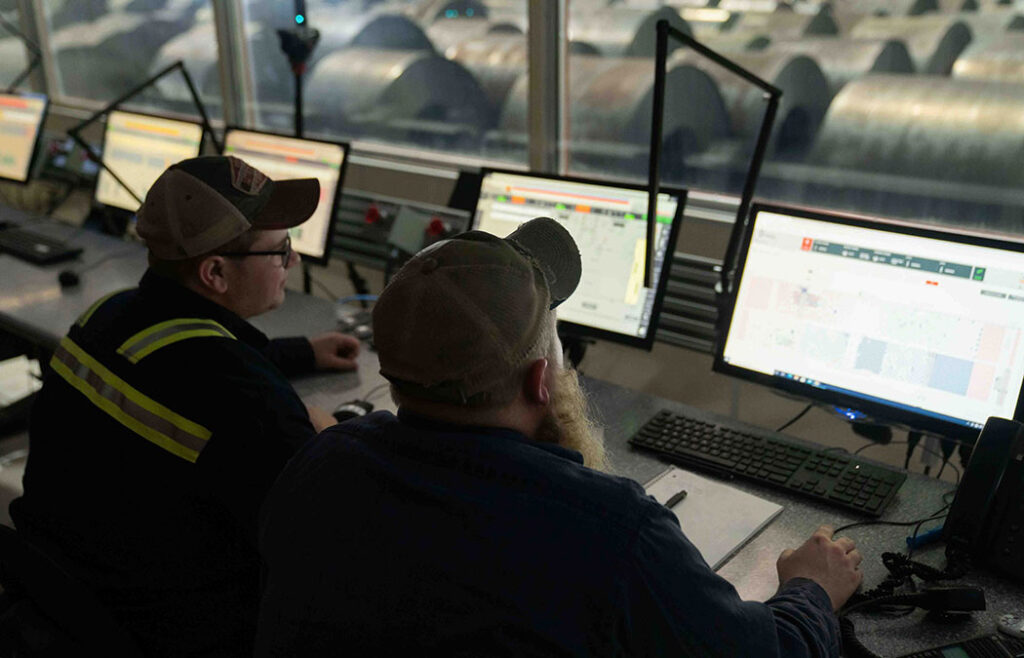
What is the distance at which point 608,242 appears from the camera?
1901 millimetres

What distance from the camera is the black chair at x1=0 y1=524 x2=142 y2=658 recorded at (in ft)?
3.87

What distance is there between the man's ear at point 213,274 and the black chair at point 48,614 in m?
0.52

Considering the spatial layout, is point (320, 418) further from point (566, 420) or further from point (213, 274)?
point (566, 420)

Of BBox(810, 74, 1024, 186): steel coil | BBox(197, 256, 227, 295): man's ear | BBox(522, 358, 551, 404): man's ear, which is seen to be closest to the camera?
BBox(522, 358, 551, 404): man's ear

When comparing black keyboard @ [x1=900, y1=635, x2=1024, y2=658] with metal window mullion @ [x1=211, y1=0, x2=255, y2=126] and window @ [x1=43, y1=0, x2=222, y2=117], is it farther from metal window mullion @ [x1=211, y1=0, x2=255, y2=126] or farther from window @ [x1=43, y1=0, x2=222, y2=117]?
window @ [x1=43, y1=0, x2=222, y2=117]

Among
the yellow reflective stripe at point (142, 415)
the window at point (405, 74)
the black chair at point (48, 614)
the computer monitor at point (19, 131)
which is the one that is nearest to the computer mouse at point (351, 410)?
the yellow reflective stripe at point (142, 415)

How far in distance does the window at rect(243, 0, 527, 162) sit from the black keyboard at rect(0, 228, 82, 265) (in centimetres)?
105

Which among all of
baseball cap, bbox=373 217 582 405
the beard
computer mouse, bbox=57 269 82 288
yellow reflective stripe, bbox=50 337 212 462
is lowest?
computer mouse, bbox=57 269 82 288

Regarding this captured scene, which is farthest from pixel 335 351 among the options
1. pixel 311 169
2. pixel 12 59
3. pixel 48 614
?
pixel 12 59

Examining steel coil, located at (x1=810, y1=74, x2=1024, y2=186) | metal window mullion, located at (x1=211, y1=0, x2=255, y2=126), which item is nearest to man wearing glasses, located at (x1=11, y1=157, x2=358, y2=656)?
steel coil, located at (x1=810, y1=74, x2=1024, y2=186)

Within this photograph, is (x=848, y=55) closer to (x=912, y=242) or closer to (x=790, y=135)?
(x=790, y=135)

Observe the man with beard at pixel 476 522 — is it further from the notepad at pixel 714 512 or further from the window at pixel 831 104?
the window at pixel 831 104

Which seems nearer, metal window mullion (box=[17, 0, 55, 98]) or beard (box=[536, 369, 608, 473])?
beard (box=[536, 369, 608, 473])

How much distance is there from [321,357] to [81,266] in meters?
1.32
